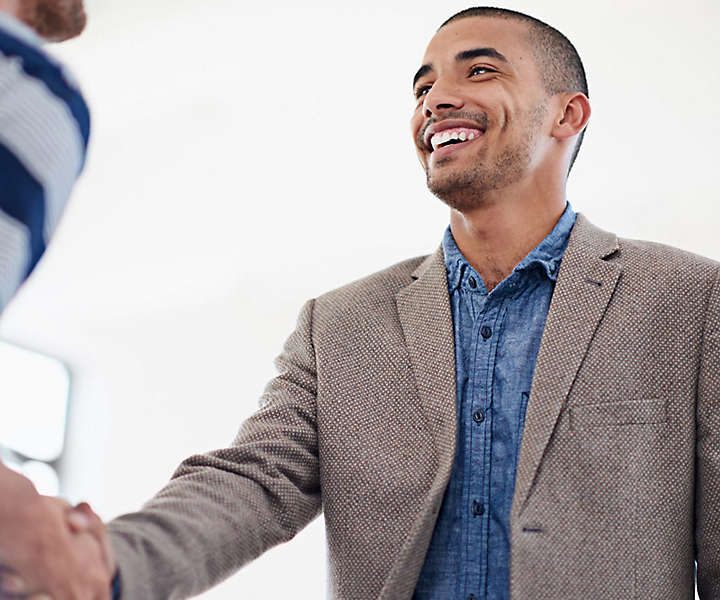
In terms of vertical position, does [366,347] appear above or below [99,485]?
above

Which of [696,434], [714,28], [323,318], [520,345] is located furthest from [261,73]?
[696,434]

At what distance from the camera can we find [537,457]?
159cm

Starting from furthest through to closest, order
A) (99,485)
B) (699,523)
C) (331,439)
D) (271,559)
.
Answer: (99,485) → (271,559) → (331,439) → (699,523)

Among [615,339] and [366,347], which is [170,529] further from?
[615,339]

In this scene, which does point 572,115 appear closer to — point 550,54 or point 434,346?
point 550,54

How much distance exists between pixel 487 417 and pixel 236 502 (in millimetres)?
489

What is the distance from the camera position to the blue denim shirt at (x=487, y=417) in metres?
1.63

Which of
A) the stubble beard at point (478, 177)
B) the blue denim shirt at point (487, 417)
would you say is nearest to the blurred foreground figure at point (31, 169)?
the blue denim shirt at point (487, 417)

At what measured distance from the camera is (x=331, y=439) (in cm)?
176

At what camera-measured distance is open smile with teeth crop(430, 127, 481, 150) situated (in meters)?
2.00

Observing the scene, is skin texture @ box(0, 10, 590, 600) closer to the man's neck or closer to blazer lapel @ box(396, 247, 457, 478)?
the man's neck

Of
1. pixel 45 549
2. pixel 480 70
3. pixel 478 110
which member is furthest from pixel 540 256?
pixel 45 549

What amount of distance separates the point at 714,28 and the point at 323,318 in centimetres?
240

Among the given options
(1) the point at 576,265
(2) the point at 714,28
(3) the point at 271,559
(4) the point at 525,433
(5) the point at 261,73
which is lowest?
(3) the point at 271,559
